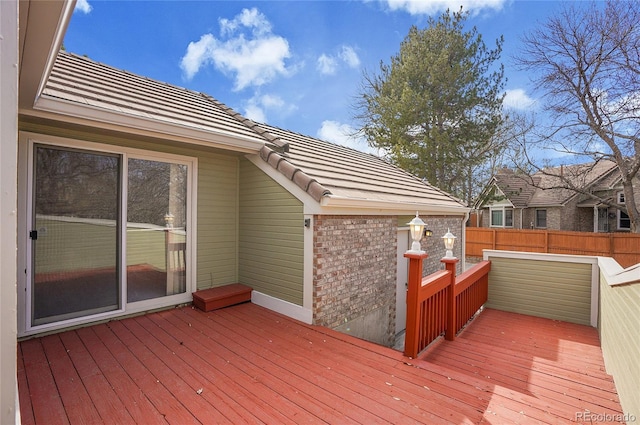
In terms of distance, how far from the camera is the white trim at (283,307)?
443 cm

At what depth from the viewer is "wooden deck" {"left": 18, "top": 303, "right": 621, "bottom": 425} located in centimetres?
253

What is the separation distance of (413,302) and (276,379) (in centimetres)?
179

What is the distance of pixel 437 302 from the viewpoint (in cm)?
437

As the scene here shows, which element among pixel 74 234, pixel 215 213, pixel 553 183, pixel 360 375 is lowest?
pixel 360 375

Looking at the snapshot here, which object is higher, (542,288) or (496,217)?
(496,217)

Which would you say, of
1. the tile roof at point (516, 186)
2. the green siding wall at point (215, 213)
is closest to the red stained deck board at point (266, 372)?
the green siding wall at point (215, 213)

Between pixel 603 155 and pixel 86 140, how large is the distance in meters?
18.0

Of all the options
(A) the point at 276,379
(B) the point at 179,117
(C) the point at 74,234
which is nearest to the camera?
(A) the point at 276,379

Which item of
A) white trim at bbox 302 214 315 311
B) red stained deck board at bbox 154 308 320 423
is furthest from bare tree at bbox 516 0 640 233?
red stained deck board at bbox 154 308 320 423

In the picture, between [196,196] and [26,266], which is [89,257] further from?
[196,196]

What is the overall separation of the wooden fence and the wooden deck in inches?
439

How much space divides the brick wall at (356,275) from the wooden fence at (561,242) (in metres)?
11.6

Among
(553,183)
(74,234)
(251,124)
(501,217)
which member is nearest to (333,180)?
(251,124)

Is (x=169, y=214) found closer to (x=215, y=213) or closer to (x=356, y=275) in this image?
(x=215, y=213)
